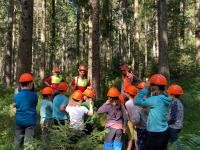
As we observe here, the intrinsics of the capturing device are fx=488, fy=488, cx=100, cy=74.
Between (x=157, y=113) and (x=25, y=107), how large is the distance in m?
2.88

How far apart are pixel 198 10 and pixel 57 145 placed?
19.2 metres

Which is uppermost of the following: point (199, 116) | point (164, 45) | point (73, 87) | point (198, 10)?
point (198, 10)

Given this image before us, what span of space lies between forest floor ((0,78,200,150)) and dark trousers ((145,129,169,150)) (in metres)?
0.31

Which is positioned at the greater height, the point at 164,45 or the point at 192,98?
the point at 164,45

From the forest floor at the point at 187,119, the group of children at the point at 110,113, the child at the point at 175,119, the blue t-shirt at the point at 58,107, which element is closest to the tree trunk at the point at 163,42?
the forest floor at the point at 187,119

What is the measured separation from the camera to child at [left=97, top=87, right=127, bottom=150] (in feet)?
32.8

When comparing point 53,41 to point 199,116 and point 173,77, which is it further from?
point 199,116

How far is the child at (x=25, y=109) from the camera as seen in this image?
32.1 ft

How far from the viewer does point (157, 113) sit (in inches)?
329

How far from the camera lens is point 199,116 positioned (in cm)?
1611

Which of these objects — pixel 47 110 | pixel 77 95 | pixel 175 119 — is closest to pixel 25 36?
pixel 47 110

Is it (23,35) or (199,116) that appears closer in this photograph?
(23,35)

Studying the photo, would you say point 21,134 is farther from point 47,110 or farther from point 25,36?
point 25,36

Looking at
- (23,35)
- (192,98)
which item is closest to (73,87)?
(23,35)
